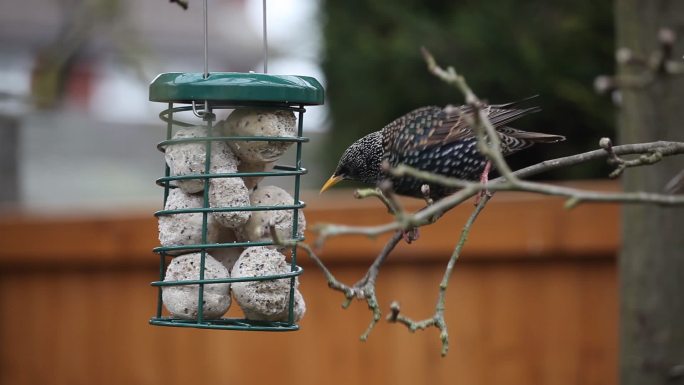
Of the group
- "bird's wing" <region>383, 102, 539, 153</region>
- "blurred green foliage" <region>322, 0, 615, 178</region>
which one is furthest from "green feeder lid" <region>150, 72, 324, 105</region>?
"blurred green foliage" <region>322, 0, 615, 178</region>

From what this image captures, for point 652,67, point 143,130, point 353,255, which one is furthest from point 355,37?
point 143,130

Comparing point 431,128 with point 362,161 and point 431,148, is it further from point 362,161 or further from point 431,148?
point 362,161

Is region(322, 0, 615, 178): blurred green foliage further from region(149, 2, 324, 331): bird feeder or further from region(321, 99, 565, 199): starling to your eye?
region(149, 2, 324, 331): bird feeder

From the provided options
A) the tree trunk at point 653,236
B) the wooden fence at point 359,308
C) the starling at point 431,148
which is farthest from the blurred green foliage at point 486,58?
the tree trunk at point 653,236

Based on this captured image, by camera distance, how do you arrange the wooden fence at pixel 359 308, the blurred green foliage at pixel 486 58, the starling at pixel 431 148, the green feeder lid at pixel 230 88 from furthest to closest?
1. the blurred green foliage at pixel 486 58
2. the wooden fence at pixel 359 308
3. the starling at pixel 431 148
4. the green feeder lid at pixel 230 88

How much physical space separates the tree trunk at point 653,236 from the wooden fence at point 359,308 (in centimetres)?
103

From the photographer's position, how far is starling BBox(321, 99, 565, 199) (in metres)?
3.26

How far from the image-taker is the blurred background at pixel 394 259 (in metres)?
4.18

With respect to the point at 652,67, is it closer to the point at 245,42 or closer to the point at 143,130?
the point at 143,130

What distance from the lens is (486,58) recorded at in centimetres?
480

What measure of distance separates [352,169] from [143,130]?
34.2ft

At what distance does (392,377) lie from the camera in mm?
4402

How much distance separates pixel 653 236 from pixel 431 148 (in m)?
0.78

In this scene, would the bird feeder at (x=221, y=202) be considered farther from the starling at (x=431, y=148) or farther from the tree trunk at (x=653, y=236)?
the tree trunk at (x=653, y=236)
